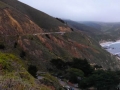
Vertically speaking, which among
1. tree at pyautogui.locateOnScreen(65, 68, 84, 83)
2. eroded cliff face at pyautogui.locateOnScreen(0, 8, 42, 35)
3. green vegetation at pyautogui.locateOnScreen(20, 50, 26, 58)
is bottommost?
tree at pyautogui.locateOnScreen(65, 68, 84, 83)

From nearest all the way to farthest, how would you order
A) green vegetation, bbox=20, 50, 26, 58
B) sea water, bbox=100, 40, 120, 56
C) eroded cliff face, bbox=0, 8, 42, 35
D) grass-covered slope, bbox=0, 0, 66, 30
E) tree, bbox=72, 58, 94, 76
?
green vegetation, bbox=20, 50, 26, 58 < tree, bbox=72, 58, 94, 76 < eroded cliff face, bbox=0, 8, 42, 35 < grass-covered slope, bbox=0, 0, 66, 30 < sea water, bbox=100, 40, 120, 56

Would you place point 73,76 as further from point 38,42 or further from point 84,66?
point 38,42

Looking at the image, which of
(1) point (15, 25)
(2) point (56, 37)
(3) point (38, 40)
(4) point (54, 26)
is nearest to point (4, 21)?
(1) point (15, 25)

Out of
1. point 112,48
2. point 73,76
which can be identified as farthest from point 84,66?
point 112,48

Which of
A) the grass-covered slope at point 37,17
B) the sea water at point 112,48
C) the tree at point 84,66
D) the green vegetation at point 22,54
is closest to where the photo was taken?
the green vegetation at point 22,54

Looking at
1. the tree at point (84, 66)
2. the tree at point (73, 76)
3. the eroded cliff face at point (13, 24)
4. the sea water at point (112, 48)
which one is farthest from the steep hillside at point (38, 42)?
the sea water at point (112, 48)

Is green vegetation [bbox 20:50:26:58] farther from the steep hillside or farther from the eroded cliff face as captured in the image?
the eroded cliff face

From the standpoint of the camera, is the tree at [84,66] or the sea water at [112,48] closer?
the tree at [84,66]

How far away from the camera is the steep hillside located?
158ft

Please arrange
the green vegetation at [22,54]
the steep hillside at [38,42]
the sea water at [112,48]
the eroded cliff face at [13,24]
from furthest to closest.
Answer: the sea water at [112,48] → the eroded cliff face at [13,24] → the steep hillside at [38,42] → the green vegetation at [22,54]

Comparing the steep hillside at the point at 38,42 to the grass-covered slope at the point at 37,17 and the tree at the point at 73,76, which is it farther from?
the tree at the point at 73,76

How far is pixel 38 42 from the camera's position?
5703 cm

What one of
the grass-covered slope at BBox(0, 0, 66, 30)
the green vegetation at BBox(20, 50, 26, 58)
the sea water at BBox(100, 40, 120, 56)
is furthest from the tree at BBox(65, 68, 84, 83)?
the sea water at BBox(100, 40, 120, 56)

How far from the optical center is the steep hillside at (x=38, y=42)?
48.1m
